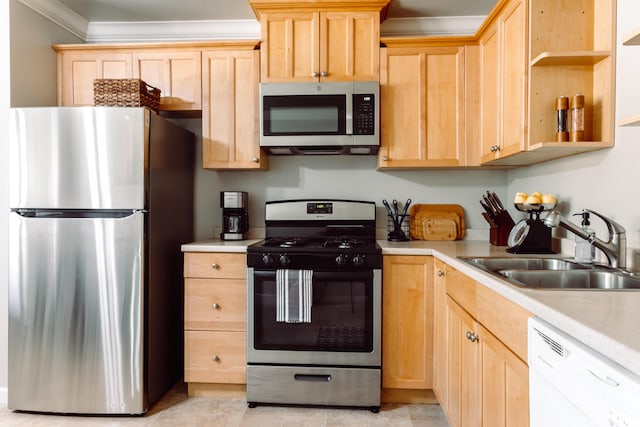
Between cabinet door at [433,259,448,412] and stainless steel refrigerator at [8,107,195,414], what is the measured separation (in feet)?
5.11

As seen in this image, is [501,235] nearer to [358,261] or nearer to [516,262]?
Result: [516,262]

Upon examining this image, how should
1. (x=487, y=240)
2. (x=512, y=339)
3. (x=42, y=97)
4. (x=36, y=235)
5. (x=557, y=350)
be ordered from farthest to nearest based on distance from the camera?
1. (x=487, y=240)
2. (x=42, y=97)
3. (x=36, y=235)
4. (x=512, y=339)
5. (x=557, y=350)

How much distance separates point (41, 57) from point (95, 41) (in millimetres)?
492

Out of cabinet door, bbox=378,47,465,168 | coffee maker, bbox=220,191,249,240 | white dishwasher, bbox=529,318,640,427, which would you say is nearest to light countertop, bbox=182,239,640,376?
white dishwasher, bbox=529,318,640,427

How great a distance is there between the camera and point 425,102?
2604 millimetres

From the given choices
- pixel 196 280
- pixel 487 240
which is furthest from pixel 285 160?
pixel 487 240

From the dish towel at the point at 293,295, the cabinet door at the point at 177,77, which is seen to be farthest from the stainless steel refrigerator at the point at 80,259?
the dish towel at the point at 293,295

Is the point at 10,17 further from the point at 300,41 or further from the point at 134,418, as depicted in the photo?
Result: the point at 134,418

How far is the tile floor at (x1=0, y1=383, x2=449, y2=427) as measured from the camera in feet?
7.23

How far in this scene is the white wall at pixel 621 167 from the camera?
160cm

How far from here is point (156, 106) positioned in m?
2.57

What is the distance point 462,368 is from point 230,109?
6.51 ft

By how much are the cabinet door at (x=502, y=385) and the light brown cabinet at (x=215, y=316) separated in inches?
54.6

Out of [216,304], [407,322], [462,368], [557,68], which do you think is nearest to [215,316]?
→ [216,304]
